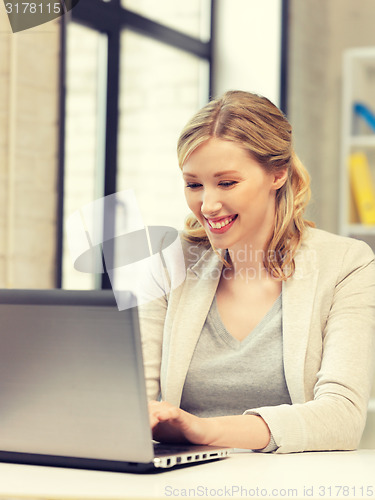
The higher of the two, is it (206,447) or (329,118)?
(329,118)

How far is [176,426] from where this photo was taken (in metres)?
1.12

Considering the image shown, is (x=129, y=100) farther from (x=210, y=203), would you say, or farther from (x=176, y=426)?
(x=176, y=426)

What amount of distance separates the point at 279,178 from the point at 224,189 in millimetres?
173

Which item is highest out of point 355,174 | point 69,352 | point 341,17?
point 341,17

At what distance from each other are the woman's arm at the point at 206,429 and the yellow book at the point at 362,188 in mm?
2504

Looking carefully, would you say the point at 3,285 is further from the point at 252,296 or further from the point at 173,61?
the point at 173,61

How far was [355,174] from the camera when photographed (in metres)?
3.62

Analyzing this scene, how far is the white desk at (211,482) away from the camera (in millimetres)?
916

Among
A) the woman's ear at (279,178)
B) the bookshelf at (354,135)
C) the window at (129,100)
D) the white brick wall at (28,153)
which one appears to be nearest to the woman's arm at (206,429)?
the woman's ear at (279,178)

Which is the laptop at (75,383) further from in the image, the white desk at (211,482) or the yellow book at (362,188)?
the yellow book at (362,188)

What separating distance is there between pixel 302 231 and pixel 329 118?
8.16 feet

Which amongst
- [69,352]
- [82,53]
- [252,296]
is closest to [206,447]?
[69,352]

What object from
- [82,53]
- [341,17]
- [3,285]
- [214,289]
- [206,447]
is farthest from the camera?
[341,17]

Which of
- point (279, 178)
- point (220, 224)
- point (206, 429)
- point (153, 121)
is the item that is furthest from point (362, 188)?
point (206, 429)
